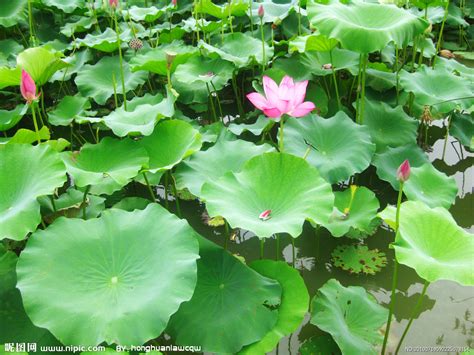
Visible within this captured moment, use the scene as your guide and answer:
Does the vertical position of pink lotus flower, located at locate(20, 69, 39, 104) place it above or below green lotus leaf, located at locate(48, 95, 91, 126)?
above

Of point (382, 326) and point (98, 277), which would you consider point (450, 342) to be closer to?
point (382, 326)

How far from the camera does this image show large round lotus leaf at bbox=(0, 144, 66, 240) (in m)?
1.69

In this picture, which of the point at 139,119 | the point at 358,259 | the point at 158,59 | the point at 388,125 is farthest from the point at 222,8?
the point at 358,259

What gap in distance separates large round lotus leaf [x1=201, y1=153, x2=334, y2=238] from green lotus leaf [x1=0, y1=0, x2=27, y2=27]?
10.2 feet

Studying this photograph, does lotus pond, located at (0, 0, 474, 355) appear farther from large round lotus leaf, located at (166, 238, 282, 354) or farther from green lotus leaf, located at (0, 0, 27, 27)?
green lotus leaf, located at (0, 0, 27, 27)

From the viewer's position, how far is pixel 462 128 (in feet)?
10.2

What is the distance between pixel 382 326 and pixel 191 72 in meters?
1.93

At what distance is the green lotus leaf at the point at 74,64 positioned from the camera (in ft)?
11.0

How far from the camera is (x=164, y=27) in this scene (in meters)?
4.01

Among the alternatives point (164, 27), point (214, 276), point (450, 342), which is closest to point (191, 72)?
point (164, 27)

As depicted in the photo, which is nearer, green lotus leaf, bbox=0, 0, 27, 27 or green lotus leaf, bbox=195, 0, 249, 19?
green lotus leaf, bbox=195, 0, 249, 19

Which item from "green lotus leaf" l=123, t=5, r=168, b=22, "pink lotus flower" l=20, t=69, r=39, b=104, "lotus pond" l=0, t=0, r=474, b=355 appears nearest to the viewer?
"lotus pond" l=0, t=0, r=474, b=355

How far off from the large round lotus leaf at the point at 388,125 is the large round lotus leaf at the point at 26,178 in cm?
180

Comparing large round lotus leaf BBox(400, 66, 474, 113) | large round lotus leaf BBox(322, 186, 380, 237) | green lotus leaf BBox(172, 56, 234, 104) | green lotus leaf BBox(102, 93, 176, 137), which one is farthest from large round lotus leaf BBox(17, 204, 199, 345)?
large round lotus leaf BBox(400, 66, 474, 113)
